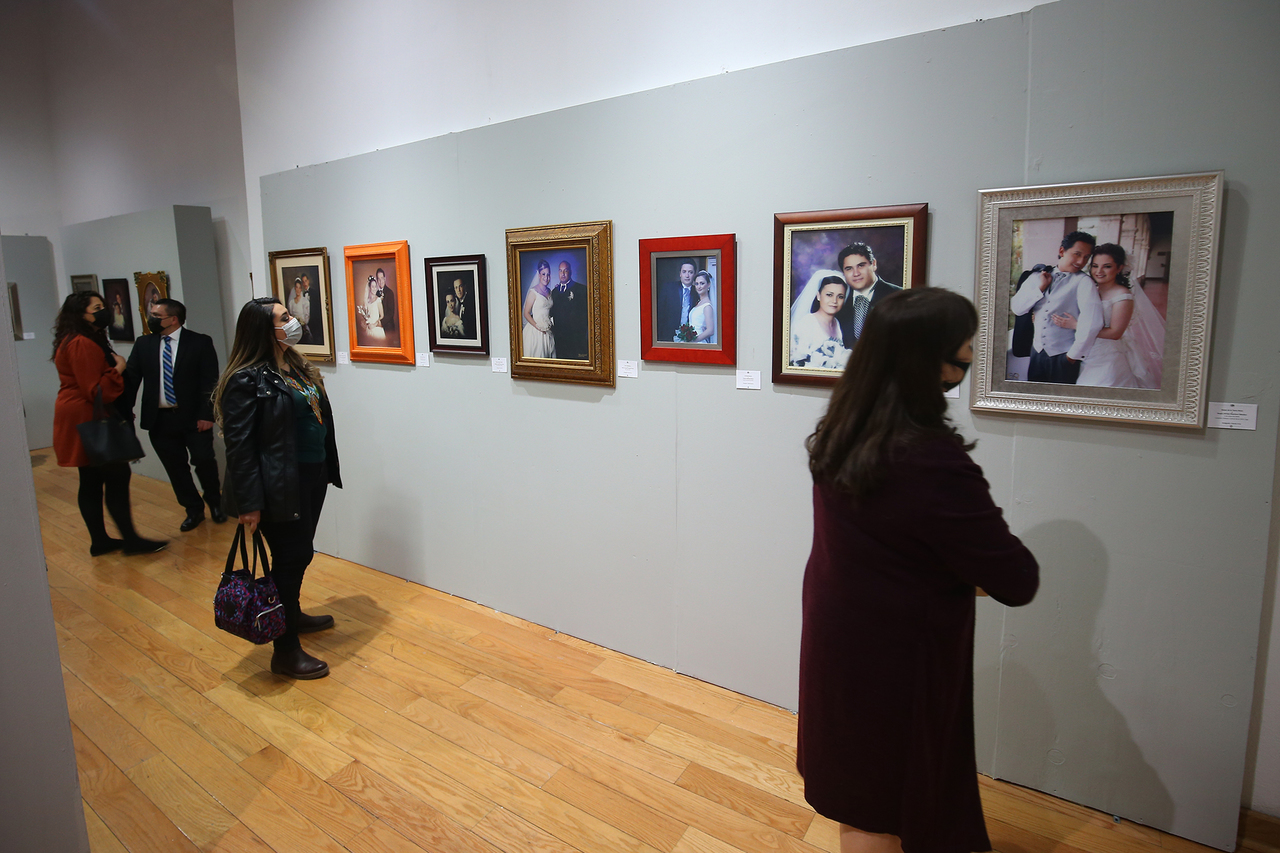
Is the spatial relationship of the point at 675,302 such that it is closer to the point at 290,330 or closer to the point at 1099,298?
the point at 1099,298

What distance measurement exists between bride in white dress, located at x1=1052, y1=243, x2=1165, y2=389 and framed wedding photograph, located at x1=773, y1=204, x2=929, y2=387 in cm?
62

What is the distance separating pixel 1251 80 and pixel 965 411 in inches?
52.8

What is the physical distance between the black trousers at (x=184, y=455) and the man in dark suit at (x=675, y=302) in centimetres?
492

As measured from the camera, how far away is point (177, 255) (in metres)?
6.79

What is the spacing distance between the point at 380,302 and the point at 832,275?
3209 millimetres

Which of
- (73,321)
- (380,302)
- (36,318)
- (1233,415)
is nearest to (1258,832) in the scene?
(1233,415)

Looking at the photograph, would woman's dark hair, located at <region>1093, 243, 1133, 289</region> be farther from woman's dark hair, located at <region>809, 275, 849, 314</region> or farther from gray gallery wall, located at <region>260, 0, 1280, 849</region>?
woman's dark hair, located at <region>809, 275, 849, 314</region>

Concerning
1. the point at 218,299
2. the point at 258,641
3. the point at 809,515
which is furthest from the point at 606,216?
the point at 218,299

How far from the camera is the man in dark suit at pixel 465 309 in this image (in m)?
4.31

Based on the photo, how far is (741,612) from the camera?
3.49 metres

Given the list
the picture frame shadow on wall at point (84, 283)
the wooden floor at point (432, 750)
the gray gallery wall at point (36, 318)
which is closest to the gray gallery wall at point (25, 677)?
the wooden floor at point (432, 750)

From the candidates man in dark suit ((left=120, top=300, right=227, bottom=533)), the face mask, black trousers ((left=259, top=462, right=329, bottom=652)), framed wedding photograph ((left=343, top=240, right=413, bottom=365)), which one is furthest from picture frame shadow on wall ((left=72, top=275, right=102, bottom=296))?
black trousers ((left=259, top=462, right=329, bottom=652))

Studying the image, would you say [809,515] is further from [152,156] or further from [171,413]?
[152,156]

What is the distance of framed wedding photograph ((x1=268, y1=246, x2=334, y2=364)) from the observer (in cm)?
515
